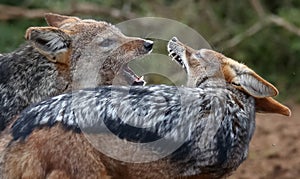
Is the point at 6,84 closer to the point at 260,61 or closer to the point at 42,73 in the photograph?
the point at 42,73

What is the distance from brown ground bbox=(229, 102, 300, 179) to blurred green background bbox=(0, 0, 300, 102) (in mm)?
1614

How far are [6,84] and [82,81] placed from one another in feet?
1.94

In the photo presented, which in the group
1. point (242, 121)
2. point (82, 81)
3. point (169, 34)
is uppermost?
point (169, 34)

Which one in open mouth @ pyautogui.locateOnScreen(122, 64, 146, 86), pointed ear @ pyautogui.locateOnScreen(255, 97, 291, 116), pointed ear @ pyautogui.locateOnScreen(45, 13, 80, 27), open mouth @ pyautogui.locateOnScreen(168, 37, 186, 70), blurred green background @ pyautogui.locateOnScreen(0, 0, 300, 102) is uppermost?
blurred green background @ pyautogui.locateOnScreen(0, 0, 300, 102)

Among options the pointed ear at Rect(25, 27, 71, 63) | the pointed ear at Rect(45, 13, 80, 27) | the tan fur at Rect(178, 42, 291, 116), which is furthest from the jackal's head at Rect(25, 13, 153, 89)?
the tan fur at Rect(178, 42, 291, 116)

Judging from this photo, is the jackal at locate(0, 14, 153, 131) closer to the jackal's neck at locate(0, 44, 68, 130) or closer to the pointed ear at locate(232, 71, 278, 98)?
the jackal's neck at locate(0, 44, 68, 130)

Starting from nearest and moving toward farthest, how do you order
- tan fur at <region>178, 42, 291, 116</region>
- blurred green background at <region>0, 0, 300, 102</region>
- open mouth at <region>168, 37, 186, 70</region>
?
tan fur at <region>178, 42, 291, 116</region>, open mouth at <region>168, 37, 186, 70</region>, blurred green background at <region>0, 0, 300, 102</region>

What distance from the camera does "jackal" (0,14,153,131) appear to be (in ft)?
21.7

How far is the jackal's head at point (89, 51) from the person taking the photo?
672 cm

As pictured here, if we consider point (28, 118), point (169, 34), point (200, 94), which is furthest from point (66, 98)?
point (169, 34)

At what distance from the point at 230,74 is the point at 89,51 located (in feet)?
4.63

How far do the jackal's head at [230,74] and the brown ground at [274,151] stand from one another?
220cm

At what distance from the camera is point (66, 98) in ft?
18.5

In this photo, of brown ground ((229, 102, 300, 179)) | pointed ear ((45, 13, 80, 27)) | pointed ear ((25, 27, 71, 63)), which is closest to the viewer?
pointed ear ((25, 27, 71, 63))
